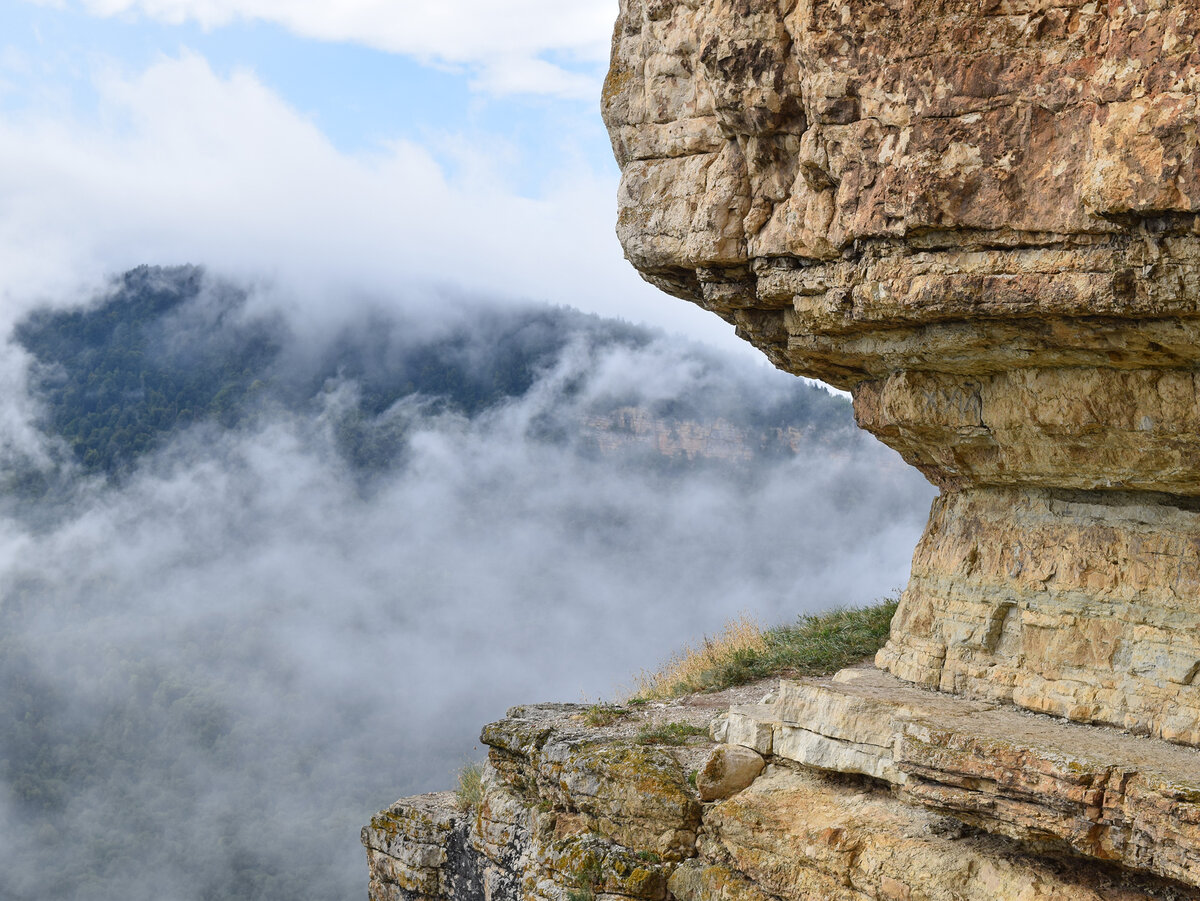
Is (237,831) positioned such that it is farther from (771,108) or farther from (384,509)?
(771,108)

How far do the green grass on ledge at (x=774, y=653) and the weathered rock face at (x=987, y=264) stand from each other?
390 cm

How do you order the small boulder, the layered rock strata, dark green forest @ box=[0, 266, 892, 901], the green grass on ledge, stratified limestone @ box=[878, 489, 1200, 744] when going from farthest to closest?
dark green forest @ box=[0, 266, 892, 901] → the green grass on ledge → the small boulder → stratified limestone @ box=[878, 489, 1200, 744] → the layered rock strata

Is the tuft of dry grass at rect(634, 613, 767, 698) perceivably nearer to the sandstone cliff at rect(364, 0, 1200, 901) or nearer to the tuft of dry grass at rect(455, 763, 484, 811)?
the tuft of dry grass at rect(455, 763, 484, 811)

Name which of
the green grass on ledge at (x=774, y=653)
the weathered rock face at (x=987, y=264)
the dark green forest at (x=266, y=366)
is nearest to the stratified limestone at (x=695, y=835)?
the weathered rock face at (x=987, y=264)

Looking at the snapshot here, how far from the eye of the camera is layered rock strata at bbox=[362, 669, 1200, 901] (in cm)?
575

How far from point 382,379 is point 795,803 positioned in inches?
4336

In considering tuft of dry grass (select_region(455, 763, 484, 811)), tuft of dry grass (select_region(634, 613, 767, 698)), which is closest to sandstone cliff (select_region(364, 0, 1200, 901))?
tuft of dry grass (select_region(455, 763, 484, 811))

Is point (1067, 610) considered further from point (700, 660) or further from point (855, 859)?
point (700, 660)

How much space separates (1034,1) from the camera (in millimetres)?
5863

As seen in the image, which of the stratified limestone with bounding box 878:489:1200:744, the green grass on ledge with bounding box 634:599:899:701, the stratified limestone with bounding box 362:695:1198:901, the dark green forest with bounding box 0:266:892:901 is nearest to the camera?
the stratified limestone with bounding box 362:695:1198:901

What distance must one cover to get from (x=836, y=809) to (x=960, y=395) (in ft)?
11.1

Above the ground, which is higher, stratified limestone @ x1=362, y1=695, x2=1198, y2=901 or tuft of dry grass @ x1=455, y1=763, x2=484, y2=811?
stratified limestone @ x1=362, y1=695, x2=1198, y2=901

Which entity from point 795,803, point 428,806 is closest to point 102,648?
point 428,806

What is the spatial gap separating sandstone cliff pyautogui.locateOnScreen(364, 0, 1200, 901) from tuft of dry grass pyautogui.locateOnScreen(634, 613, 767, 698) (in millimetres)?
2974
